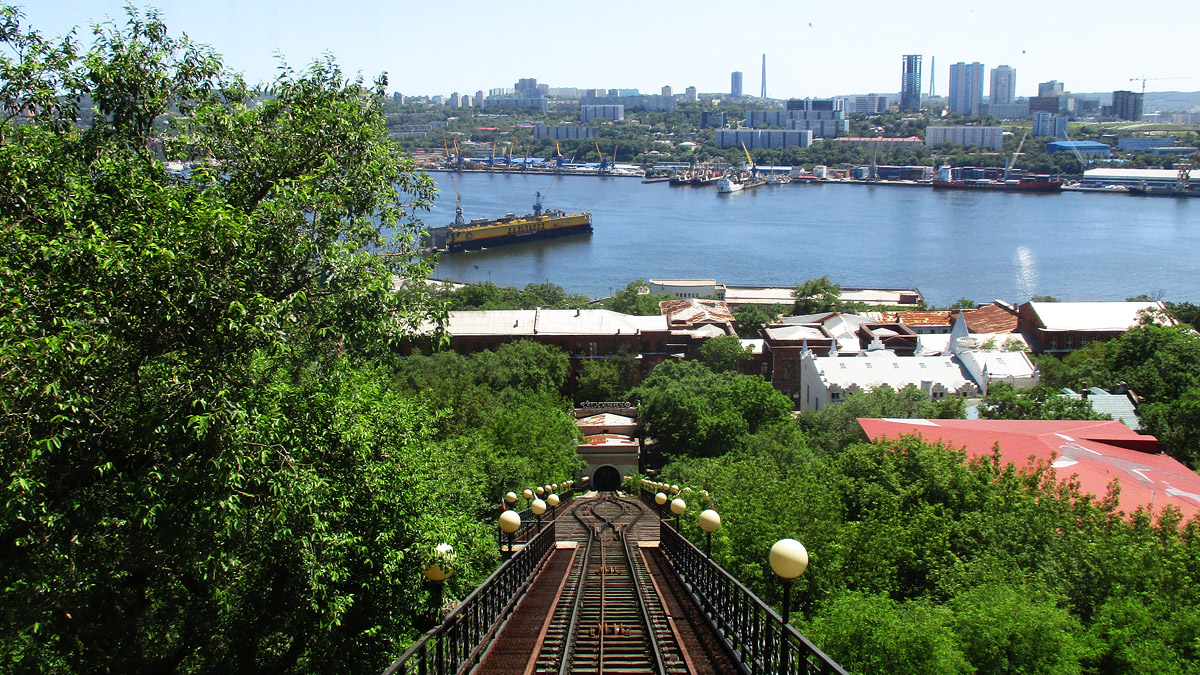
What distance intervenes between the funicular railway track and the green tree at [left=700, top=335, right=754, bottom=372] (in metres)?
24.7

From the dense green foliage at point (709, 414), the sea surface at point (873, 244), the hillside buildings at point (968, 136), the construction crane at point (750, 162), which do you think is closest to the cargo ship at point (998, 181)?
the sea surface at point (873, 244)

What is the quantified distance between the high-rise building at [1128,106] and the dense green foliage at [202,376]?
219 metres

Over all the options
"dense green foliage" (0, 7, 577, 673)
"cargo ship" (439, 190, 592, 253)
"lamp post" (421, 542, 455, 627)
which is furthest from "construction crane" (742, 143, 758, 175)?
"lamp post" (421, 542, 455, 627)

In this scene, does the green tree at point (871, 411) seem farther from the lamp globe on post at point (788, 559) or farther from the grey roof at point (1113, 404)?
the lamp globe on post at point (788, 559)

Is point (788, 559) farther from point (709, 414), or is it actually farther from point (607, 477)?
point (607, 477)

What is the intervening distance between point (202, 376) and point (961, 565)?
9.08 metres

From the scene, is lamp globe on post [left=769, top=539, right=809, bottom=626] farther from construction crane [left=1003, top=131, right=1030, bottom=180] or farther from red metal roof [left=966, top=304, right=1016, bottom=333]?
construction crane [left=1003, top=131, right=1030, bottom=180]

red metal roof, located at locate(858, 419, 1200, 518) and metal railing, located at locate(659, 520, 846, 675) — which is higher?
metal railing, located at locate(659, 520, 846, 675)

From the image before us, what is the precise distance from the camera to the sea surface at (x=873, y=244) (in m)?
61.4

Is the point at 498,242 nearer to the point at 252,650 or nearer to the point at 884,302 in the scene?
the point at 884,302

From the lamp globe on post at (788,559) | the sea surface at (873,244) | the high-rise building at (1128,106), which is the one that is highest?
the high-rise building at (1128,106)

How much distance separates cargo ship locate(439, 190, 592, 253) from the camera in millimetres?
77856

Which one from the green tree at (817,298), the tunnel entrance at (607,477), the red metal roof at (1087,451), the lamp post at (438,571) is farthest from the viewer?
the green tree at (817,298)

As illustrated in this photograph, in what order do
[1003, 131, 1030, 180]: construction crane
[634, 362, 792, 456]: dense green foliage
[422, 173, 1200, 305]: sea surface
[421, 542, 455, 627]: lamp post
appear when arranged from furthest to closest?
[1003, 131, 1030, 180]: construction crane
[422, 173, 1200, 305]: sea surface
[634, 362, 792, 456]: dense green foliage
[421, 542, 455, 627]: lamp post
